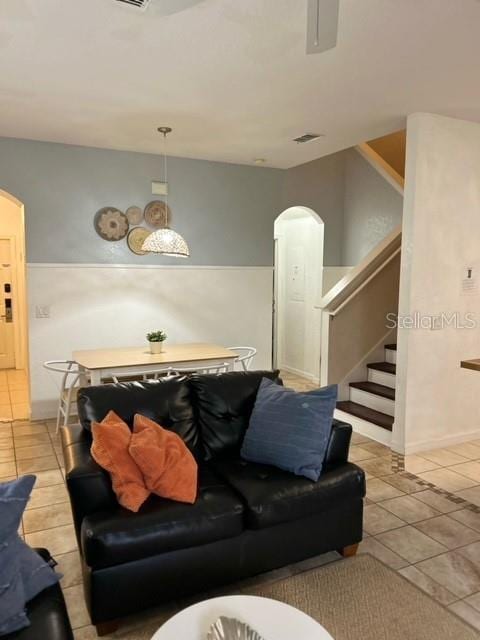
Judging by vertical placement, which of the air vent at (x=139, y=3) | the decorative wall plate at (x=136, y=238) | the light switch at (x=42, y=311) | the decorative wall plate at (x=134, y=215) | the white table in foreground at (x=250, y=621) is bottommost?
the white table in foreground at (x=250, y=621)

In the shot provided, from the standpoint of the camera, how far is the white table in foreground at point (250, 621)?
1.40 meters

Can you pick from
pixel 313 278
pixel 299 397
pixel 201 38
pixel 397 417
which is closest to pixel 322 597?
pixel 299 397

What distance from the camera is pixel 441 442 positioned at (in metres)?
4.07

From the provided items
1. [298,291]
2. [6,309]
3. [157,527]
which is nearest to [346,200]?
[298,291]

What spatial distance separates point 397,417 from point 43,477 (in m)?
2.82

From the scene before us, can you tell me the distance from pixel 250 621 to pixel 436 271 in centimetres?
316

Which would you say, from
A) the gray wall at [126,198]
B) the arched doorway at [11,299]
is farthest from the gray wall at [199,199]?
the arched doorway at [11,299]

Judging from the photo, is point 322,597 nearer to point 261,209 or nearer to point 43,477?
point 43,477

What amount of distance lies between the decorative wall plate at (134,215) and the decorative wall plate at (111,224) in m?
0.05

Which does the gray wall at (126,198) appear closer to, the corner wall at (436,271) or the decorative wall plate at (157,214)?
the decorative wall plate at (157,214)

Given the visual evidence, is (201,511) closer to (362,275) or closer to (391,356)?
(362,275)

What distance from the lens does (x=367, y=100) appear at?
337cm

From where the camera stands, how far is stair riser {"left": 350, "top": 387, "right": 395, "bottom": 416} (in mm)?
4457

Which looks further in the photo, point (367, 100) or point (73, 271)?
point (73, 271)
